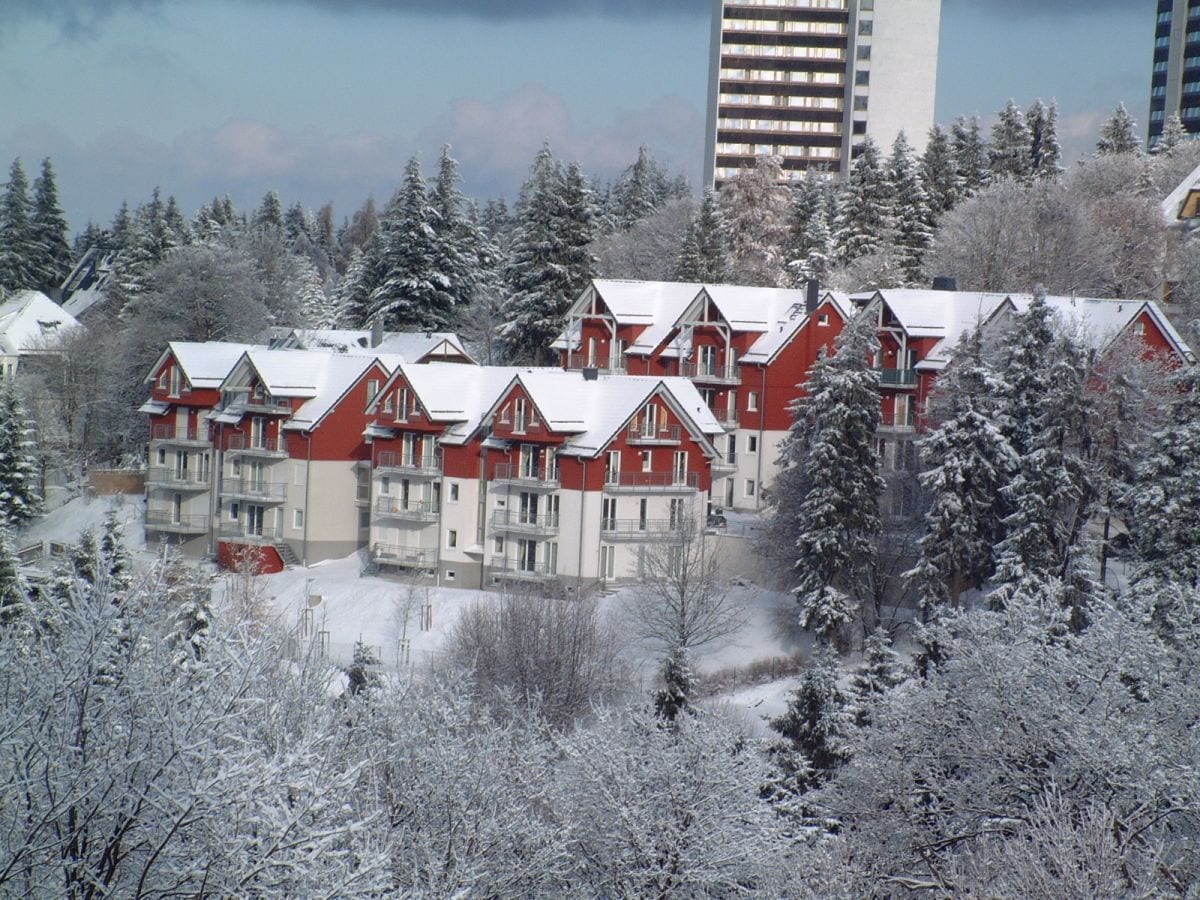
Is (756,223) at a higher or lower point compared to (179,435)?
higher

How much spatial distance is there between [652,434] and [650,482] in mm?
1812

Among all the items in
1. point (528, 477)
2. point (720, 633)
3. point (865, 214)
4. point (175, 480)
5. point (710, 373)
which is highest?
point (865, 214)

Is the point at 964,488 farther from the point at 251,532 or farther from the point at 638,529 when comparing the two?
the point at 251,532

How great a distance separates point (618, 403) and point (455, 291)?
30112mm

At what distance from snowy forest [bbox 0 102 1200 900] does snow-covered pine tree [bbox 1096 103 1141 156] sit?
235 millimetres

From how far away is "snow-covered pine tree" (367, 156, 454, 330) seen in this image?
264ft

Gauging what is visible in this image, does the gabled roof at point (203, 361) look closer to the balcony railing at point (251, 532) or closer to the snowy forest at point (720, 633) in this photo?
the balcony railing at point (251, 532)

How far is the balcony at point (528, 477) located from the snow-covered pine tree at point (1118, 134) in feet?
185

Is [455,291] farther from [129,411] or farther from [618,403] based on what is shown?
[618,403]

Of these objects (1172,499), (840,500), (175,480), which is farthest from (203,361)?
(1172,499)

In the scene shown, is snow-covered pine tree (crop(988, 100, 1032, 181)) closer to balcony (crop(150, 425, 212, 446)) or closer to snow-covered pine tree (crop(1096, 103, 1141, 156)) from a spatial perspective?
snow-covered pine tree (crop(1096, 103, 1141, 156))

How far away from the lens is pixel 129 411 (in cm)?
7844

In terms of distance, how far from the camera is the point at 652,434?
54.1 m

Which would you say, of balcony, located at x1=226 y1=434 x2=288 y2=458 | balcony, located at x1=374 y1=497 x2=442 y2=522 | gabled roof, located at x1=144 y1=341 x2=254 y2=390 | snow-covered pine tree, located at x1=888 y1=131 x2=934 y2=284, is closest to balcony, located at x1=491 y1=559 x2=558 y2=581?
balcony, located at x1=374 y1=497 x2=442 y2=522
